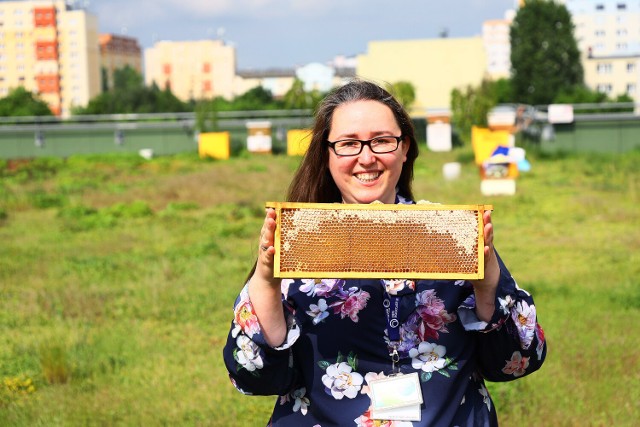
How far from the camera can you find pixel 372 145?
2.46 meters

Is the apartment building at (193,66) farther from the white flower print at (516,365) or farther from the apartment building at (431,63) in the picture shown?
the white flower print at (516,365)

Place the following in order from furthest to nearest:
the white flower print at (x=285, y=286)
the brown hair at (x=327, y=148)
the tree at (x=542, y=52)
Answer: the tree at (x=542, y=52) → the brown hair at (x=327, y=148) → the white flower print at (x=285, y=286)

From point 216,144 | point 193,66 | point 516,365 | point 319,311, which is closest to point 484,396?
point 516,365

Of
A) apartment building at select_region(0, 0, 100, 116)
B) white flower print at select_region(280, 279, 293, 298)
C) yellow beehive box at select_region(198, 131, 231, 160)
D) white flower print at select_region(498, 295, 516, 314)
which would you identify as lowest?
yellow beehive box at select_region(198, 131, 231, 160)

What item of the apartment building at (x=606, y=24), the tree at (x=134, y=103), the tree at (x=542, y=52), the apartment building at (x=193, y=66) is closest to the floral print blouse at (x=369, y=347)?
the tree at (x=134, y=103)

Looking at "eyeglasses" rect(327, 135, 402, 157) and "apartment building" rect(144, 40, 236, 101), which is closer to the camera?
"eyeglasses" rect(327, 135, 402, 157)

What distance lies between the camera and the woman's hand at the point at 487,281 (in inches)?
87.0

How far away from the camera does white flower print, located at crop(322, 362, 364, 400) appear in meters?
2.38

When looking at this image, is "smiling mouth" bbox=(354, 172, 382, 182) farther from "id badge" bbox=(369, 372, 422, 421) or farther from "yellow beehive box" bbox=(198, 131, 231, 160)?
"yellow beehive box" bbox=(198, 131, 231, 160)

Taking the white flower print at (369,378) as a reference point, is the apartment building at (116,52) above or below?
above

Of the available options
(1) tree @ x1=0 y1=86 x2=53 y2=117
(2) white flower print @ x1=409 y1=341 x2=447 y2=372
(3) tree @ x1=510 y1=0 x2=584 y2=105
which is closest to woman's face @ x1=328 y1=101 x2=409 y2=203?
(2) white flower print @ x1=409 y1=341 x2=447 y2=372

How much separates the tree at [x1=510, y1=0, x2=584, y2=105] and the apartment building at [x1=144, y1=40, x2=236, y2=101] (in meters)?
55.6

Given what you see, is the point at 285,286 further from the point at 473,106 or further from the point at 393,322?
the point at 473,106

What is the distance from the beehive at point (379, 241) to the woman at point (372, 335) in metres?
0.10
